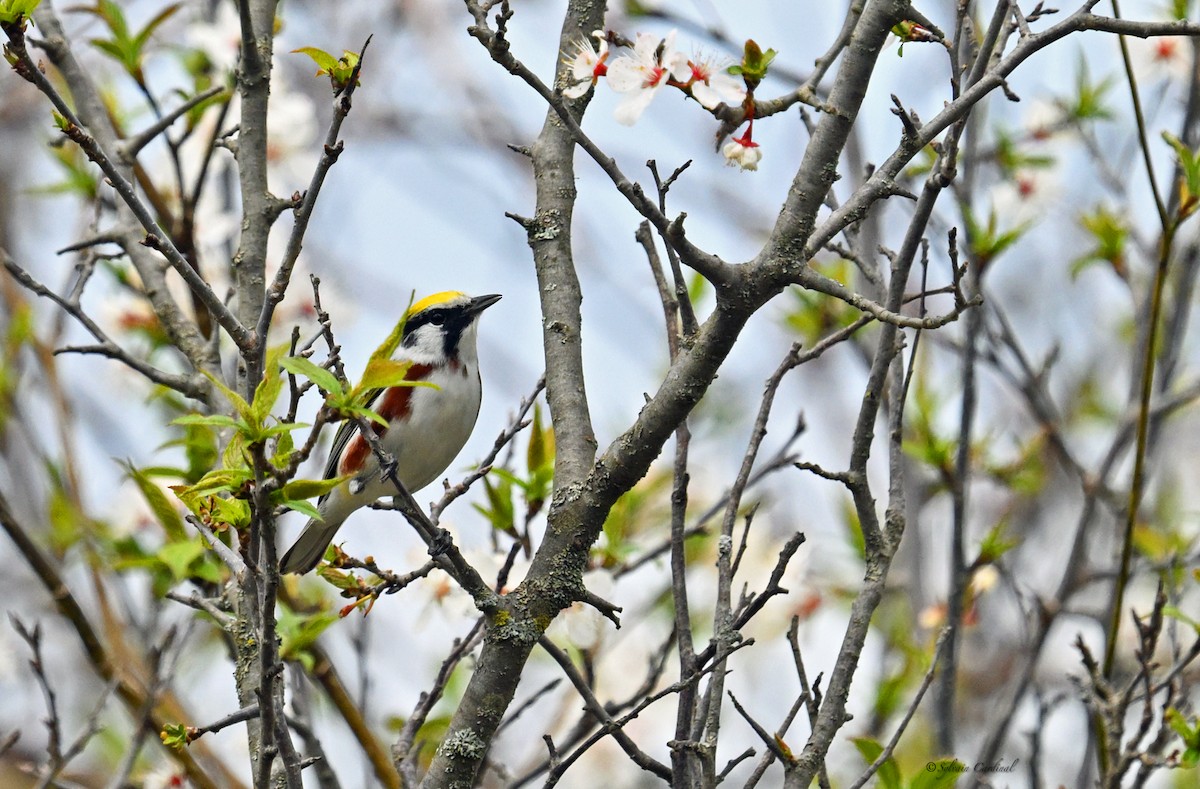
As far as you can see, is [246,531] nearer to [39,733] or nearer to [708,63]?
[708,63]

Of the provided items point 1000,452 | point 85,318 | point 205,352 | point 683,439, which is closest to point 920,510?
point 1000,452

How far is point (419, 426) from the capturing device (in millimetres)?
3979

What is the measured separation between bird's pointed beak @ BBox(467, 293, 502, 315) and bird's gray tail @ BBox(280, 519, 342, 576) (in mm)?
895

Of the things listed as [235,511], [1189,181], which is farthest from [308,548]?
[1189,181]

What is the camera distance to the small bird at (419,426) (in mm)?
3975

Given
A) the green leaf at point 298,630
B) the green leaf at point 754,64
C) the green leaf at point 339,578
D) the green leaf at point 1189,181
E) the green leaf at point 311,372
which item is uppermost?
the green leaf at point 1189,181

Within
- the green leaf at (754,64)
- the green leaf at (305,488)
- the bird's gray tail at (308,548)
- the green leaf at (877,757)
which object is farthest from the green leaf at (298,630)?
the green leaf at (754,64)

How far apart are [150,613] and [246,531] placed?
252cm

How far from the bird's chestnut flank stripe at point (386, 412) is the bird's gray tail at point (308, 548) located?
210mm

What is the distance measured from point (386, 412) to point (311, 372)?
6.97 feet

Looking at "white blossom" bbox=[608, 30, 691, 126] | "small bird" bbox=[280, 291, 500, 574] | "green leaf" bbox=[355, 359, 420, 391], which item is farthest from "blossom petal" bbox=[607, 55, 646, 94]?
"small bird" bbox=[280, 291, 500, 574]

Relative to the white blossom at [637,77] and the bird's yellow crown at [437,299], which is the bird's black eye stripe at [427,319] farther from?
the white blossom at [637,77]

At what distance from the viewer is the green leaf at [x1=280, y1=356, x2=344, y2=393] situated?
6.09ft

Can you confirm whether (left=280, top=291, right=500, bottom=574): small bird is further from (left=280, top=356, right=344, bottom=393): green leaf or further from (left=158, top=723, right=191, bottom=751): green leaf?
(left=280, top=356, right=344, bottom=393): green leaf
